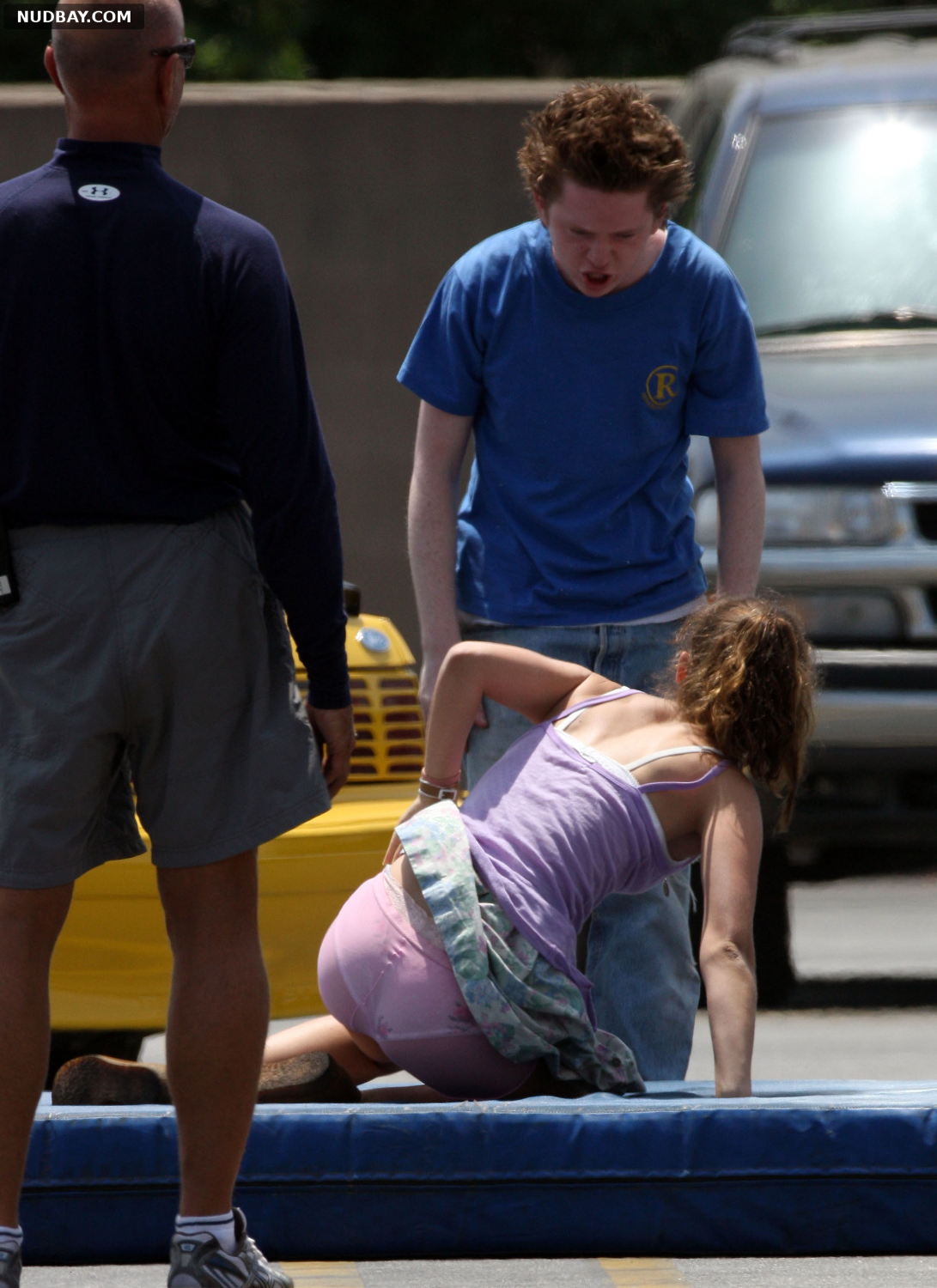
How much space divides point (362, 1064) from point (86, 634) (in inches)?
49.7

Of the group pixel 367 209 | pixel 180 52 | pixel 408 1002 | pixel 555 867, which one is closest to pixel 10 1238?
pixel 408 1002

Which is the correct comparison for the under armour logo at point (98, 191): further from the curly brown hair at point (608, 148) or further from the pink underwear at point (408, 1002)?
the pink underwear at point (408, 1002)

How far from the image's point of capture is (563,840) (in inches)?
153

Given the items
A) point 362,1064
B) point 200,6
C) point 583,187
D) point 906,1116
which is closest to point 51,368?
point 583,187

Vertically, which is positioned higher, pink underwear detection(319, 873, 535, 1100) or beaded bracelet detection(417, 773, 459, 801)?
beaded bracelet detection(417, 773, 459, 801)

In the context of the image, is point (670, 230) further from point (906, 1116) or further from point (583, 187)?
point (906, 1116)

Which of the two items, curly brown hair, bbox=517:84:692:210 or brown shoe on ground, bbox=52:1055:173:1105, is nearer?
brown shoe on ground, bbox=52:1055:173:1105

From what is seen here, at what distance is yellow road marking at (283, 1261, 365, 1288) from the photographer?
136 inches

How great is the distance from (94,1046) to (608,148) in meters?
2.55

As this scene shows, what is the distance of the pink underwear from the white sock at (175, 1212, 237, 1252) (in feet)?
2.33

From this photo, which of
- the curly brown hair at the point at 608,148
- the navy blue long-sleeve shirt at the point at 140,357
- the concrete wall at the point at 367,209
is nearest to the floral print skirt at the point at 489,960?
the navy blue long-sleeve shirt at the point at 140,357

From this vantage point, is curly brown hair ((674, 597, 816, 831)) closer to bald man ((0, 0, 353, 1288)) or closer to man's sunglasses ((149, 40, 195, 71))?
bald man ((0, 0, 353, 1288))

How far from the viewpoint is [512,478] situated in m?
4.30

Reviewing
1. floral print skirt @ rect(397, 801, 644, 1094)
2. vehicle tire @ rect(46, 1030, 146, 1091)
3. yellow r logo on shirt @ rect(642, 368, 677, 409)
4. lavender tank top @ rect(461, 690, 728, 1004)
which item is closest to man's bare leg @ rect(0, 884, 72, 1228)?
floral print skirt @ rect(397, 801, 644, 1094)
